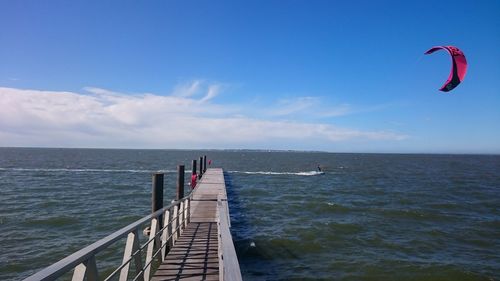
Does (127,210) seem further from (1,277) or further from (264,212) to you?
(1,277)

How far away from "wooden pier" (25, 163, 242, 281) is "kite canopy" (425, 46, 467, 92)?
19.4 feet

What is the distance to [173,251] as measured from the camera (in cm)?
911

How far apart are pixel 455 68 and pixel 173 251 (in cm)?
812

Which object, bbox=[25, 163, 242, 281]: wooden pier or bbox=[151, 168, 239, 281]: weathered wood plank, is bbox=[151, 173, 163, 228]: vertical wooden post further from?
bbox=[151, 168, 239, 281]: weathered wood plank

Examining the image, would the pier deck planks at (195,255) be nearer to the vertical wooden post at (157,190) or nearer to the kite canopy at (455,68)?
the vertical wooden post at (157,190)

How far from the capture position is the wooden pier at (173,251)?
3715 mm

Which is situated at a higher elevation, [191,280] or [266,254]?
[191,280]

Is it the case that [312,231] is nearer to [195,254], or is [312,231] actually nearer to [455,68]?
[195,254]

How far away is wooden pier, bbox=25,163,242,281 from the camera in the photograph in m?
3.71

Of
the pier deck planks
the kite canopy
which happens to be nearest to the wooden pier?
the pier deck planks

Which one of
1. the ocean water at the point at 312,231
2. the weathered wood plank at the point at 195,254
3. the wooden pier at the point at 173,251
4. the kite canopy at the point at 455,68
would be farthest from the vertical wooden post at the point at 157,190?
the kite canopy at the point at 455,68

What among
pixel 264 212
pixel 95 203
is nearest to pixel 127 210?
pixel 95 203

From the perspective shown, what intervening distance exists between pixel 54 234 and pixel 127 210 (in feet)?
18.2

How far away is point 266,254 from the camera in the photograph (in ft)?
44.6
